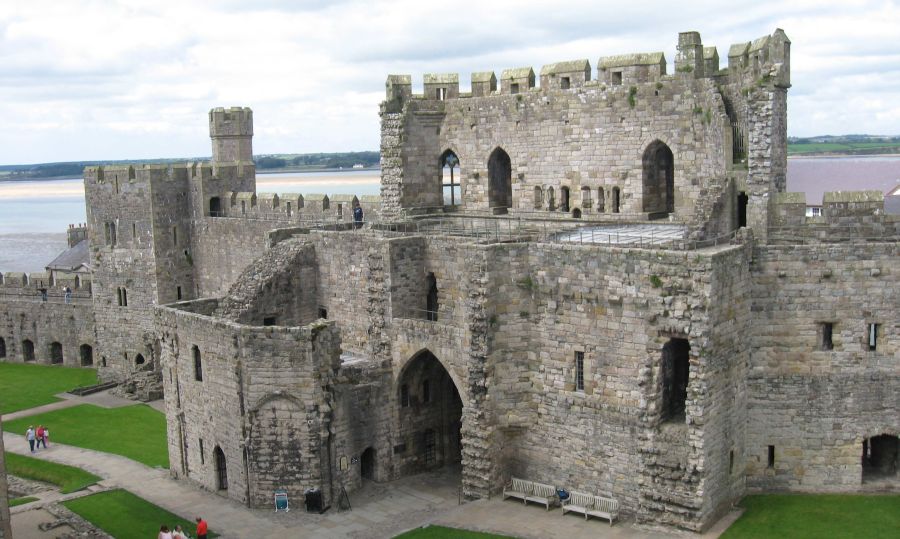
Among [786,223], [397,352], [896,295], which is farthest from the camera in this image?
[397,352]

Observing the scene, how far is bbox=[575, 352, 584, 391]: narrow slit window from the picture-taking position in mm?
23500

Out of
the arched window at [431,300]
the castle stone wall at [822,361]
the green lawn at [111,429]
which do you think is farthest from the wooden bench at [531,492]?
the green lawn at [111,429]

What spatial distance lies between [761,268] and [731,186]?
290cm

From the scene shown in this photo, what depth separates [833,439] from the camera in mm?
22625

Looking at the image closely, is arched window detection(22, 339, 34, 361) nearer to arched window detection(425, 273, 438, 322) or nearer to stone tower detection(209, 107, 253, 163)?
stone tower detection(209, 107, 253, 163)

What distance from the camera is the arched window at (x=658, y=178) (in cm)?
2766

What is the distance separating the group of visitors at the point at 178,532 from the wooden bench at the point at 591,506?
8.36 metres

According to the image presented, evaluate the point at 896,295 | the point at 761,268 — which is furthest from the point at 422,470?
the point at 896,295

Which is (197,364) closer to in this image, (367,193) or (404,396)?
(404,396)

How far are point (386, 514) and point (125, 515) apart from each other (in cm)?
667

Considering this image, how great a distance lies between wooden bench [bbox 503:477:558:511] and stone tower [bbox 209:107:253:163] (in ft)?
85.7

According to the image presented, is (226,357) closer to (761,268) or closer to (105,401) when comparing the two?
(761,268)

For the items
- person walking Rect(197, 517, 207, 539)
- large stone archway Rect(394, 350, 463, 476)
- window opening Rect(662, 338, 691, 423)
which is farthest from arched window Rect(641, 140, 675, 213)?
person walking Rect(197, 517, 207, 539)

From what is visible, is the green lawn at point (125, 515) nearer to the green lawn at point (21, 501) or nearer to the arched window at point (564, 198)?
the green lawn at point (21, 501)
